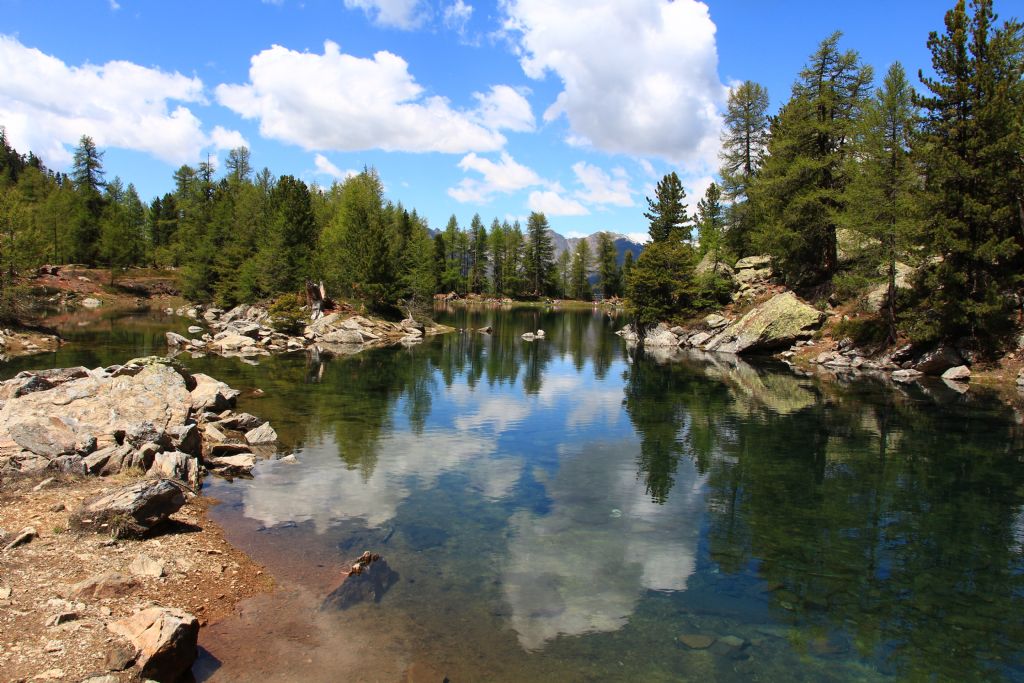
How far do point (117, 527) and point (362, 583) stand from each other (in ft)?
18.9

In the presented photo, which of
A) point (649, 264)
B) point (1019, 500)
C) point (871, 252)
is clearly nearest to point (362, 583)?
point (1019, 500)

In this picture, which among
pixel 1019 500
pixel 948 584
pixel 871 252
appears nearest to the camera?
pixel 948 584

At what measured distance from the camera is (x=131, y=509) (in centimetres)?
1348

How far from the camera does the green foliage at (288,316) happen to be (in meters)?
69.3

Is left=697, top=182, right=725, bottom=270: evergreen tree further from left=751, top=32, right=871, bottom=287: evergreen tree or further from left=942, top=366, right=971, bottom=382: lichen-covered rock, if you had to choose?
left=942, top=366, right=971, bottom=382: lichen-covered rock

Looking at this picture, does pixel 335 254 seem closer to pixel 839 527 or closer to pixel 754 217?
pixel 754 217

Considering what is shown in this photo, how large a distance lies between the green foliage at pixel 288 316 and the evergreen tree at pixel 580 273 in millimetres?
116814

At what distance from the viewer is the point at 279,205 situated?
87.8m

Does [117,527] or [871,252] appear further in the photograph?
[871,252]

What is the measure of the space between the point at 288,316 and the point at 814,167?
59.0 metres

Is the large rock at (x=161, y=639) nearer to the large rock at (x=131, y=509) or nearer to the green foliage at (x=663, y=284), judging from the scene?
the large rock at (x=131, y=509)

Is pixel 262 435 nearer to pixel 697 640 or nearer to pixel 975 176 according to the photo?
pixel 697 640

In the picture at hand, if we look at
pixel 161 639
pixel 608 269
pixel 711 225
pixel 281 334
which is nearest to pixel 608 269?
pixel 608 269

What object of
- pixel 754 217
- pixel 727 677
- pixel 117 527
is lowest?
pixel 727 677
